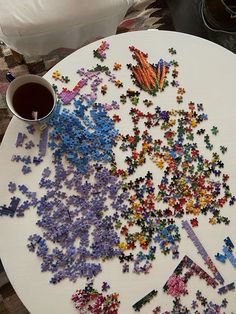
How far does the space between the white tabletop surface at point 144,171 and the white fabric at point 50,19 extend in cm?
26

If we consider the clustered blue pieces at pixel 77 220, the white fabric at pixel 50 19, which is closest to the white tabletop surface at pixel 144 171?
the clustered blue pieces at pixel 77 220

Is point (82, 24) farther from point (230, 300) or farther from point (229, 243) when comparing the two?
point (230, 300)

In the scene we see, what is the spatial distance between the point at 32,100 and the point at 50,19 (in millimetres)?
494

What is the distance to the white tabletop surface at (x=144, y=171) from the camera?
4.22ft

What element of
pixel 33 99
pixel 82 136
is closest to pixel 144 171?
pixel 82 136

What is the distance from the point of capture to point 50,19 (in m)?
1.66

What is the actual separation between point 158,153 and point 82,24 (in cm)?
70

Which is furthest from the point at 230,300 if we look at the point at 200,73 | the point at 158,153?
the point at 200,73

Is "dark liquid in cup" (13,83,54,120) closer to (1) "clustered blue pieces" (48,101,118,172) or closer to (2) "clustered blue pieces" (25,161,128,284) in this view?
(1) "clustered blue pieces" (48,101,118,172)

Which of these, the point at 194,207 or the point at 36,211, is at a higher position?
the point at 36,211

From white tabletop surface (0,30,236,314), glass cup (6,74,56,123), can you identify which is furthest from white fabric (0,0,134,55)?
glass cup (6,74,56,123)

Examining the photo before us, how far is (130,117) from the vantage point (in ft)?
4.79

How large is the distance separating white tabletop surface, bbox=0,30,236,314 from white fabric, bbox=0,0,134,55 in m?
0.26

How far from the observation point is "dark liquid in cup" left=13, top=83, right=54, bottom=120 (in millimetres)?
1340
